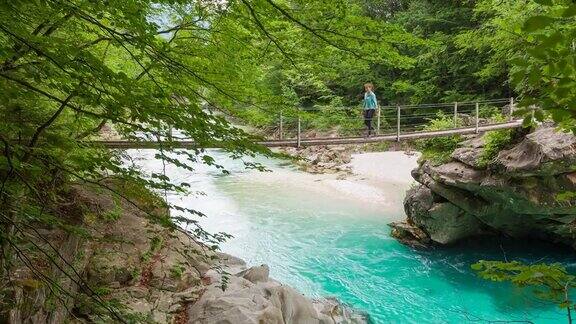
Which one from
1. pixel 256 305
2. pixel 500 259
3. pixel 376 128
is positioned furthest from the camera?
pixel 376 128

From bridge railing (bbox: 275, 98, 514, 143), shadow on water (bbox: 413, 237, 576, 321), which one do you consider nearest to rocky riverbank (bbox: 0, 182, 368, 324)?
shadow on water (bbox: 413, 237, 576, 321)

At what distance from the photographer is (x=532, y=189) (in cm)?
700

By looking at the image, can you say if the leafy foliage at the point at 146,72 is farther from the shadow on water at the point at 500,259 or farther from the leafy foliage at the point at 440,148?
the leafy foliage at the point at 440,148

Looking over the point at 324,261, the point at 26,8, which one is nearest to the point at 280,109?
the point at 26,8

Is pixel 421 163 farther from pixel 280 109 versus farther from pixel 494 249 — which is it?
pixel 280 109

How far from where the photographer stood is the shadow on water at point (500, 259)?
20.3 feet

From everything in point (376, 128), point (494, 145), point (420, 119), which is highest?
point (420, 119)

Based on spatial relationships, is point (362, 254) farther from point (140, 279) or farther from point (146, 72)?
point (146, 72)

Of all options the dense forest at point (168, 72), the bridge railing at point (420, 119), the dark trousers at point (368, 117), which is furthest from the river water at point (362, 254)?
the dense forest at point (168, 72)

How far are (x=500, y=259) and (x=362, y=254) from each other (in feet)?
8.96

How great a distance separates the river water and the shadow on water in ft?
0.06

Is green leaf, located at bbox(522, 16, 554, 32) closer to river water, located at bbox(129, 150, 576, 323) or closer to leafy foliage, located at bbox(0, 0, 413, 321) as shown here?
leafy foliage, located at bbox(0, 0, 413, 321)

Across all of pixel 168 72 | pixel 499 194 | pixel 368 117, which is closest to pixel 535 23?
pixel 168 72

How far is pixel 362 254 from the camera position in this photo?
8203mm
